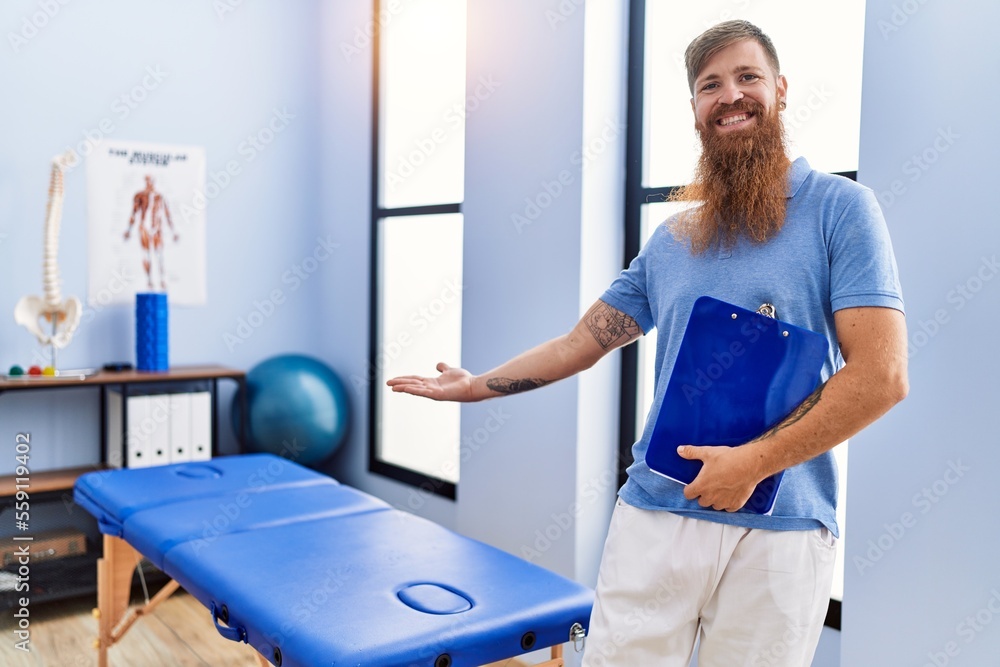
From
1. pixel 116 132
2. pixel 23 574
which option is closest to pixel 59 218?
pixel 116 132

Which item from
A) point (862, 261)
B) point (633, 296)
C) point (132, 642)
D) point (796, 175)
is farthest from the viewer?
point (132, 642)

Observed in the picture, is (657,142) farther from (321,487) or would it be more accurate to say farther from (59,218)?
(59,218)

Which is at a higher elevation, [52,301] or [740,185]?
[740,185]

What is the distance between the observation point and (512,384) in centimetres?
163

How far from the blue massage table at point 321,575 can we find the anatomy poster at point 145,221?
3.94 ft

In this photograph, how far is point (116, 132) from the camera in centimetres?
332

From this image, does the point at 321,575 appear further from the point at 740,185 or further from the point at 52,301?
the point at 52,301

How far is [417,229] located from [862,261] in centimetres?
247

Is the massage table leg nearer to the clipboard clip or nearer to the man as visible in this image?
the man

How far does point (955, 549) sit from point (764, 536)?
736mm

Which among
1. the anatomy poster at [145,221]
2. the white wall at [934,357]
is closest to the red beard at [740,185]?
the white wall at [934,357]

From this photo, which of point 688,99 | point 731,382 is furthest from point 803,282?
point 688,99

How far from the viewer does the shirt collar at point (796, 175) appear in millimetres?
1223

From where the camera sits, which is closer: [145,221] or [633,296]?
[633,296]
